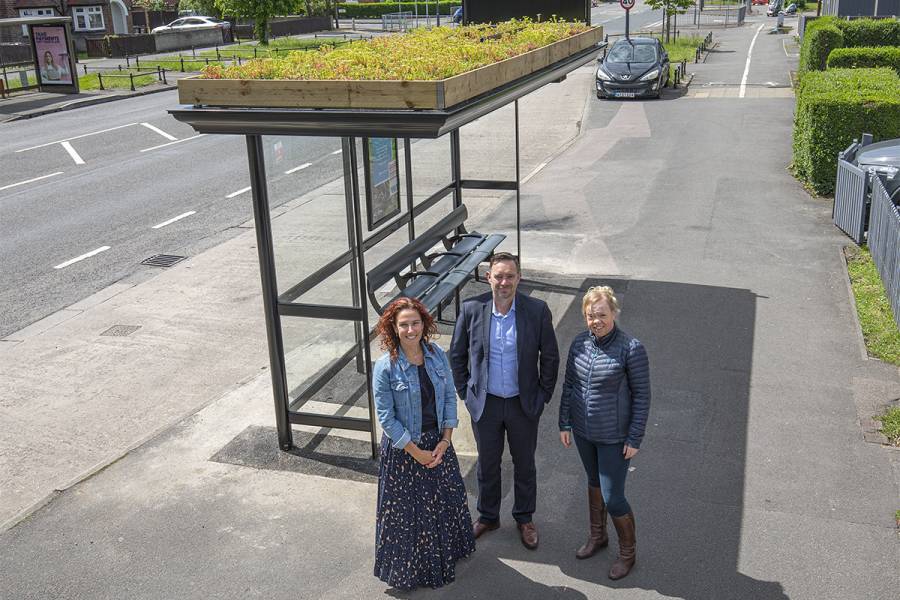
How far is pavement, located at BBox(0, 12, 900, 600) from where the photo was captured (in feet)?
18.3

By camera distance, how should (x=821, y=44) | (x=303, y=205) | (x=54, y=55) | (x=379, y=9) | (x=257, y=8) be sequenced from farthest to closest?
(x=379, y=9) < (x=257, y=8) < (x=54, y=55) < (x=821, y=44) < (x=303, y=205)

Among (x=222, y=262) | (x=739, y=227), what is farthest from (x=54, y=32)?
(x=739, y=227)

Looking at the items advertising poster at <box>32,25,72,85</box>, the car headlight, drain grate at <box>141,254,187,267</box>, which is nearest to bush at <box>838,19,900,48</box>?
the car headlight

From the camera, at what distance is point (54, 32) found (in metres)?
32.4

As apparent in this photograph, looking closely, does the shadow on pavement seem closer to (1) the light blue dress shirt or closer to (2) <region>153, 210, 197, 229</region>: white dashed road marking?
(1) the light blue dress shirt

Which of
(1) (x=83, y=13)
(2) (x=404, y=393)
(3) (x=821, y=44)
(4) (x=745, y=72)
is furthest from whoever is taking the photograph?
(1) (x=83, y=13)

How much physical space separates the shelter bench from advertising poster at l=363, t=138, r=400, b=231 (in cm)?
40

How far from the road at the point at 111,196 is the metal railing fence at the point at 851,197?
7480mm

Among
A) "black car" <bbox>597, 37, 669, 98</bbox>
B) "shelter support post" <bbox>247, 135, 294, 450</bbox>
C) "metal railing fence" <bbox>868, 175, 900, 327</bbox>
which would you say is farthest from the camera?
"black car" <bbox>597, 37, 669, 98</bbox>

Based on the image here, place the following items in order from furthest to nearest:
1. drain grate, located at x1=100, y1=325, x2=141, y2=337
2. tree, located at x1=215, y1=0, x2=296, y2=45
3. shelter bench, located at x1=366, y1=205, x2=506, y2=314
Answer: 1. tree, located at x1=215, y1=0, x2=296, y2=45
2. drain grate, located at x1=100, y1=325, x2=141, y2=337
3. shelter bench, located at x1=366, y1=205, x2=506, y2=314

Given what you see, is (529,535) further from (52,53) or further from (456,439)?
(52,53)

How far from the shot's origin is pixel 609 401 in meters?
5.17

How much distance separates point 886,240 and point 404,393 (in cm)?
698

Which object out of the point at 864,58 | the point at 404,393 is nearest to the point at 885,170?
the point at 404,393
